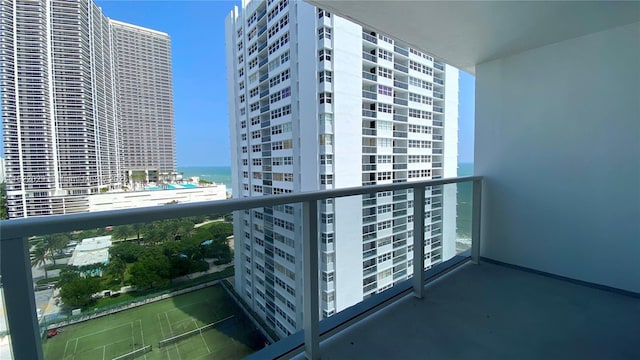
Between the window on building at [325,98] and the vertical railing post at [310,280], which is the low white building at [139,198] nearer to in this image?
the vertical railing post at [310,280]

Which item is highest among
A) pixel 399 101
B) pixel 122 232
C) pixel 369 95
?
pixel 369 95

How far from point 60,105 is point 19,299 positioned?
7.78m

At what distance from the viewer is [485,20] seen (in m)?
1.98

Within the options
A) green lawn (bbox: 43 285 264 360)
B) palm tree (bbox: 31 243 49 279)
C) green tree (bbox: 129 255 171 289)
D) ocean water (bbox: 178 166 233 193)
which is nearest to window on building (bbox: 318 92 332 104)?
ocean water (bbox: 178 166 233 193)

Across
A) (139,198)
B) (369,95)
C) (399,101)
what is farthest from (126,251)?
(399,101)

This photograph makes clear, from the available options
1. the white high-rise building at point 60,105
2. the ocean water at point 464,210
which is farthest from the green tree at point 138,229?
the white high-rise building at point 60,105

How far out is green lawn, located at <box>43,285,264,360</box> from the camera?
904mm

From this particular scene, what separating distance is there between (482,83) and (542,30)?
0.79m

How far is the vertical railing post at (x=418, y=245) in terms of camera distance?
2098mm

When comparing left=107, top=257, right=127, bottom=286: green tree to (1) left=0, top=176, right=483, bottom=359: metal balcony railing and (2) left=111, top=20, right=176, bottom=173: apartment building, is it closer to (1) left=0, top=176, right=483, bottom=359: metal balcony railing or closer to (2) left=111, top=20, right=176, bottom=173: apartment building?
(1) left=0, top=176, right=483, bottom=359: metal balcony railing

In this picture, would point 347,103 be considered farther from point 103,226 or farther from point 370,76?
point 103,226

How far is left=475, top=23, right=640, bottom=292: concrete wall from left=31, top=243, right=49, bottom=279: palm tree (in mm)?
3374

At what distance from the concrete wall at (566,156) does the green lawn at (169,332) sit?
271cm

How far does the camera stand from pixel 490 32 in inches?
86.3
